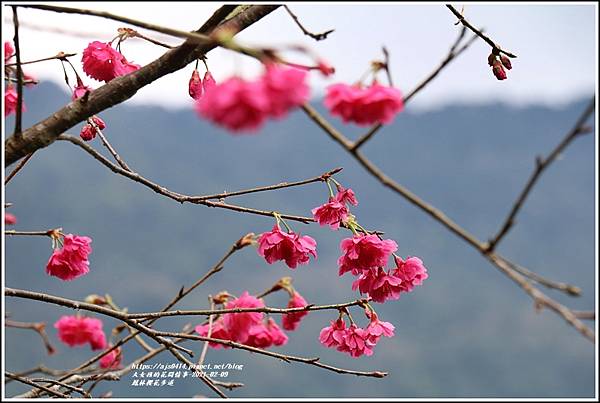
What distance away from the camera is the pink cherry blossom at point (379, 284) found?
3.83 ft

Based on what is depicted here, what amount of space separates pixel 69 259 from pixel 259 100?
2.94 feet

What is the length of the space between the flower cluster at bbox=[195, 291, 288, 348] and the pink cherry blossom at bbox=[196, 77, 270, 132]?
0.94m

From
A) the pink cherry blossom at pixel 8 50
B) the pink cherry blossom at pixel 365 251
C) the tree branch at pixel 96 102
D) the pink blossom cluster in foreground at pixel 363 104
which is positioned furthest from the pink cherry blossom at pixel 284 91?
the pink cherry blossom at pixel 8 50

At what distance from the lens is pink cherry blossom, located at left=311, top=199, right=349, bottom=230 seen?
3.86 feet

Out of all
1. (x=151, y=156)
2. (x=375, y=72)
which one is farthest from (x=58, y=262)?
(x=151, y=156)

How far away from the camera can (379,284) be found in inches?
46.4

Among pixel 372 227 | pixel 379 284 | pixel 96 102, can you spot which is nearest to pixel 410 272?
pixel 379 284

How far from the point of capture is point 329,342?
4.22 ft

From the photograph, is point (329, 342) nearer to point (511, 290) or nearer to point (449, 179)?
point (511, 290)

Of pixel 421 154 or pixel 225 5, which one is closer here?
pixel 225 5

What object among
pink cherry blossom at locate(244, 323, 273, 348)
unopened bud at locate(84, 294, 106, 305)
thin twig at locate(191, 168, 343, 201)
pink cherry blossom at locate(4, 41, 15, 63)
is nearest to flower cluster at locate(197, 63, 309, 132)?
thin twig at locate(191, 168, 343, 201)

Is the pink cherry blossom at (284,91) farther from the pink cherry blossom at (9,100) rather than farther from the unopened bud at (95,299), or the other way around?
the unopened bud at (95,299)

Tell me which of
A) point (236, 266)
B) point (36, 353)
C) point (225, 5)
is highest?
point (236, 266)

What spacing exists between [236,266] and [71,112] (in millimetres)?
31764
